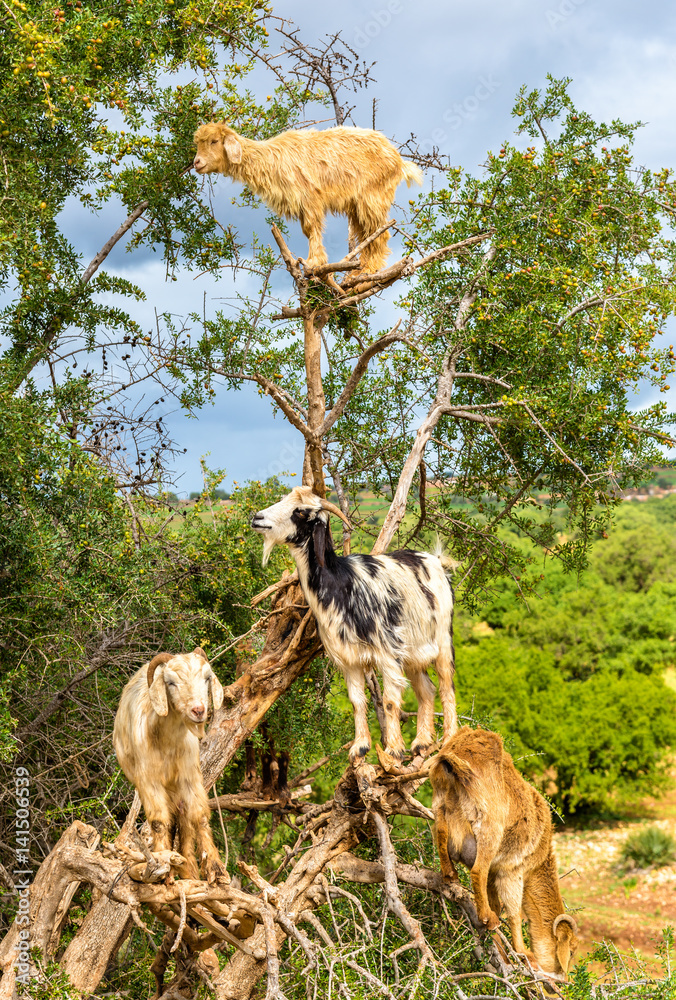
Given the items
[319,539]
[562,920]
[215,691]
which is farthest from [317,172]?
[562,920]

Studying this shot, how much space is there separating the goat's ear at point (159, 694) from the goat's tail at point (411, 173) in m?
4.47

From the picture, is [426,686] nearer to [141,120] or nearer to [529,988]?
[529,988]

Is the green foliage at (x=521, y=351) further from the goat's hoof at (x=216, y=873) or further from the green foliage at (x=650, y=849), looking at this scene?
the green foliage at (x=650, y=849)

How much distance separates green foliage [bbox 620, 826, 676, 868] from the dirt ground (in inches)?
7.1

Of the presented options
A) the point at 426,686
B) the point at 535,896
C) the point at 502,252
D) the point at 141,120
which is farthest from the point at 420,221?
the point at 535,896

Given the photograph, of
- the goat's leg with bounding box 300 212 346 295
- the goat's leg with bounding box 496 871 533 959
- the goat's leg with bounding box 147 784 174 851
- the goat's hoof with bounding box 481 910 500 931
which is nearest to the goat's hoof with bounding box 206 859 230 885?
the goat's leg with bounding box 147 784 174 851

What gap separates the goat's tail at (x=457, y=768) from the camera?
3945 mm

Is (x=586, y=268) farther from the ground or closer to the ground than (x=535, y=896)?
farther from the ground

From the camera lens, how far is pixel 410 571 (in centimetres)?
468

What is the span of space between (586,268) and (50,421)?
4238mm

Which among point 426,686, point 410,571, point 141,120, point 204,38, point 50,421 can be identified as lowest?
point 426,686

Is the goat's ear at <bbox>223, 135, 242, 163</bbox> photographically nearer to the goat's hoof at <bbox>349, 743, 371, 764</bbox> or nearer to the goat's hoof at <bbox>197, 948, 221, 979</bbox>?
the goat's hoof at <bbox>349, 743, 371, 764</bbox>

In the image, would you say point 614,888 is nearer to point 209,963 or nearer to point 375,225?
point 209,963

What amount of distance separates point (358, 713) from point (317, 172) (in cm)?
372
